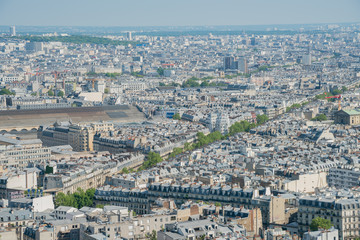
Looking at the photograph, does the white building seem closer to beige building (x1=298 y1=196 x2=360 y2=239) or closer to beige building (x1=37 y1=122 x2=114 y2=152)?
beige building (x1=298 y1=196 x2=360 y2=239)

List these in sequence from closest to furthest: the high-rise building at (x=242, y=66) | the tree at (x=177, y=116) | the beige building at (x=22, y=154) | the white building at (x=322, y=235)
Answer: the white building at (x=322, y=235), the beige building at (x=22, y=154), the tree at (x=177, y=116), the high-rise building at (x=242, y=66)

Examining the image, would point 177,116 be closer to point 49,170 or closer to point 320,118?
point 320,118

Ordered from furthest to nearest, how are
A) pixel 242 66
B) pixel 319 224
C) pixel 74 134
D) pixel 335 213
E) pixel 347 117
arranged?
pixel 242 66, pixel 347 117, pixel 74 134, pixel 335 213, pixel 319 224

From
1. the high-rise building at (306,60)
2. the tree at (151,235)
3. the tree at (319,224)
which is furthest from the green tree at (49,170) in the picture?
the high-rise building at (306,60)

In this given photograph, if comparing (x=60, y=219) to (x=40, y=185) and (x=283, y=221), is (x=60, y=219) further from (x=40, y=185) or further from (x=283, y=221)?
(x=40, y=185)

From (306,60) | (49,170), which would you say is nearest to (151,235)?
(49,170)

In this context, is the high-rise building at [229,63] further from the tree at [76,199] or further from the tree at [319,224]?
the tree at [319,224]

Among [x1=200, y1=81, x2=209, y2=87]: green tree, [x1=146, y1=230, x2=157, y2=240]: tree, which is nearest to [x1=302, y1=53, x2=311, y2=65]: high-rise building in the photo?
[x1=200, y1=81, x2=209, y2=87]: green tree

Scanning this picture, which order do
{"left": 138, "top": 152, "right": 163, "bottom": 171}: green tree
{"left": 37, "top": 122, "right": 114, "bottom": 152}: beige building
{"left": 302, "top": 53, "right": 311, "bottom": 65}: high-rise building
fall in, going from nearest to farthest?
{"left": 138, "top": 152, "right": 163, "bottom": 171}: green tree → {"left": 37, "top": 122, "right": 114, "bottom": 152}: beige building → {"left": 302, "top": 53, "right": 311, "bottom": 65}: high-rise building

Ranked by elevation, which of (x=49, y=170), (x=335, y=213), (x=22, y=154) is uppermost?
(x=335, y=213)
